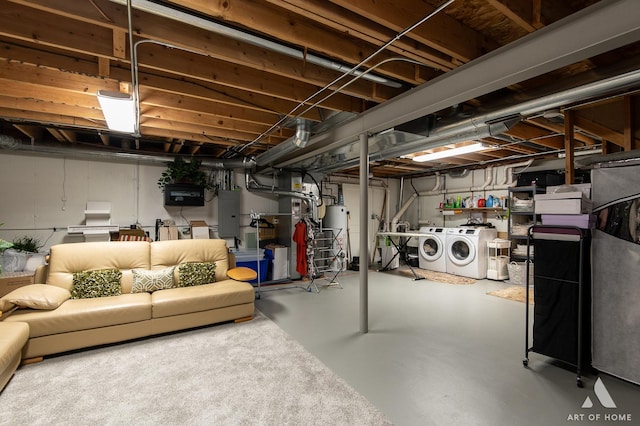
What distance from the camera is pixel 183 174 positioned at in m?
5.39

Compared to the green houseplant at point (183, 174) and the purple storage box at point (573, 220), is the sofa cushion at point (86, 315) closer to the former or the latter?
the green houseplant at point (183, 174)

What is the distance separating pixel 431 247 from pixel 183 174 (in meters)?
5.68

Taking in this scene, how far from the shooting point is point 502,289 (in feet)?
17.1

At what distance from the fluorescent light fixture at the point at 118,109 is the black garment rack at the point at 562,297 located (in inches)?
156

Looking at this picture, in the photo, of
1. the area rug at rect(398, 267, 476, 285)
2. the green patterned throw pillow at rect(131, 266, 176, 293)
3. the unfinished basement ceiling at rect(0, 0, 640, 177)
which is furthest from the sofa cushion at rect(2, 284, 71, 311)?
the area rug at rect(398, 267, 476, 285)

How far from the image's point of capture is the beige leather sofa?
273 centimetres

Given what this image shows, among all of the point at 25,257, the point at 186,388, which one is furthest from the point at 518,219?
the point at 25,257

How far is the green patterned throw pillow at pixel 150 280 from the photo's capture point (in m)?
3.53

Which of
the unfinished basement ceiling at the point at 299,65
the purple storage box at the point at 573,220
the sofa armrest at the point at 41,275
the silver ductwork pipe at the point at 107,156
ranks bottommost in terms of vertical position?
the sofa armrest at the point at 41,275

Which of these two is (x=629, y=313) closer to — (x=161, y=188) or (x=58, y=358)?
(x=58, y=358)

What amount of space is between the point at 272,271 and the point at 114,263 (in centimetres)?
282

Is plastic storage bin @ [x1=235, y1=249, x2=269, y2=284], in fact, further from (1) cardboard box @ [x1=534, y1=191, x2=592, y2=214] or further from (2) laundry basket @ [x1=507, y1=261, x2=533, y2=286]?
(2) laundry basket @ [x1=507, y1=261, x2=533, y2=286]

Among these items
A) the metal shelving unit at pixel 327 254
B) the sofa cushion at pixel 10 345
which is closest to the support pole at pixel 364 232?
the metal shelving unit at pixel 327 254

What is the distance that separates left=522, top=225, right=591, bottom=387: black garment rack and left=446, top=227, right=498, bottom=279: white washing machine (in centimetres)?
359
